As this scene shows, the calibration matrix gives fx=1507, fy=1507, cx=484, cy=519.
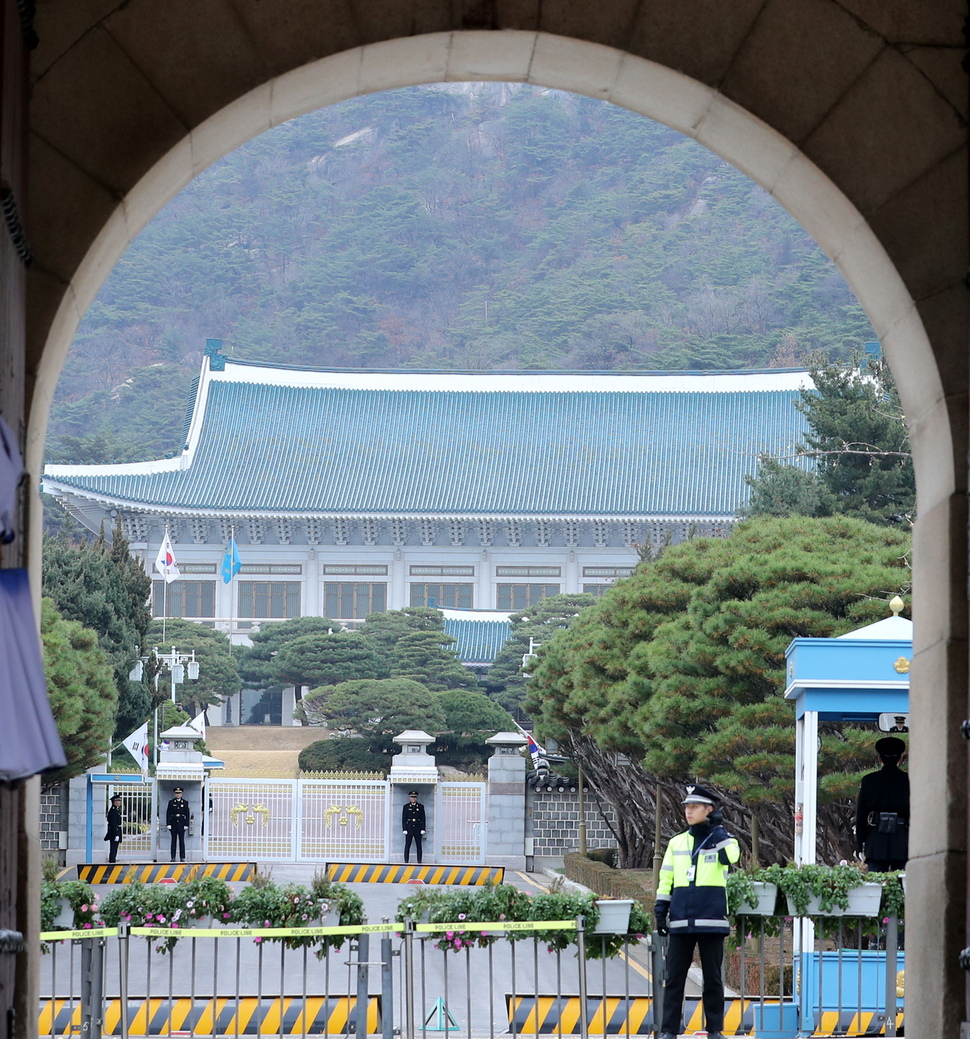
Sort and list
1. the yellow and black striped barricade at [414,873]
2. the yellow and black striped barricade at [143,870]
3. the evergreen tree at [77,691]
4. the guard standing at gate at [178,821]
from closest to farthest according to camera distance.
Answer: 1. the yellow and black striped barricade at [143,870]
2. the yellow and black striped barricade at [414,873]
3. the evergreen tree at [77,691]
4. the guard standing at gate at [178,821]

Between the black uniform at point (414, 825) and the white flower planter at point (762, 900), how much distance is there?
19.2 m

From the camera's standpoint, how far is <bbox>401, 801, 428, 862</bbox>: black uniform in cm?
2631

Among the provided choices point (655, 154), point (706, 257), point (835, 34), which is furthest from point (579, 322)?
point (835, 34)

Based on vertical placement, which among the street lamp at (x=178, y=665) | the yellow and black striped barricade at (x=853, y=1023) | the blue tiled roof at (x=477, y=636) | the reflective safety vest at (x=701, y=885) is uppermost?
the blue tiled roof at (x=477, y=636)

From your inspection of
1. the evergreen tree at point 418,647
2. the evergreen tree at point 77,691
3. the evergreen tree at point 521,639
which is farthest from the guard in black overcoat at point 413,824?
the evergreen tree at point 521,639

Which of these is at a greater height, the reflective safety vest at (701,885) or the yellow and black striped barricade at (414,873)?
the reflective safety vest at (701,885)

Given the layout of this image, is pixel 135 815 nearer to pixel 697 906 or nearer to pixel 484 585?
pixel 484 585

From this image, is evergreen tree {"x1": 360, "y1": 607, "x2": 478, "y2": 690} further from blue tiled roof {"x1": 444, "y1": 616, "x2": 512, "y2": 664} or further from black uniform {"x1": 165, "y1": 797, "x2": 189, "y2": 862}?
black uniform {"x1": 165, "y1": 797, "x2": 189, "y2": 862}

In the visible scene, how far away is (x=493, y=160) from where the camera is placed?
104688 mm

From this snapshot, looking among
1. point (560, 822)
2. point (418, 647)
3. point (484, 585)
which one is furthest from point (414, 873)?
point (484, 585)

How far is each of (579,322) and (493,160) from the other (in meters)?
19.5

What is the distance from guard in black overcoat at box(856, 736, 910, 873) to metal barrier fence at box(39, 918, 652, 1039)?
145 centimetres

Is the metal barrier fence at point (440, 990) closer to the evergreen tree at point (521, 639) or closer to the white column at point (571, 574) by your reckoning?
the evergreen tree at point (521, 639)

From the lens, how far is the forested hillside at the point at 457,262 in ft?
291
